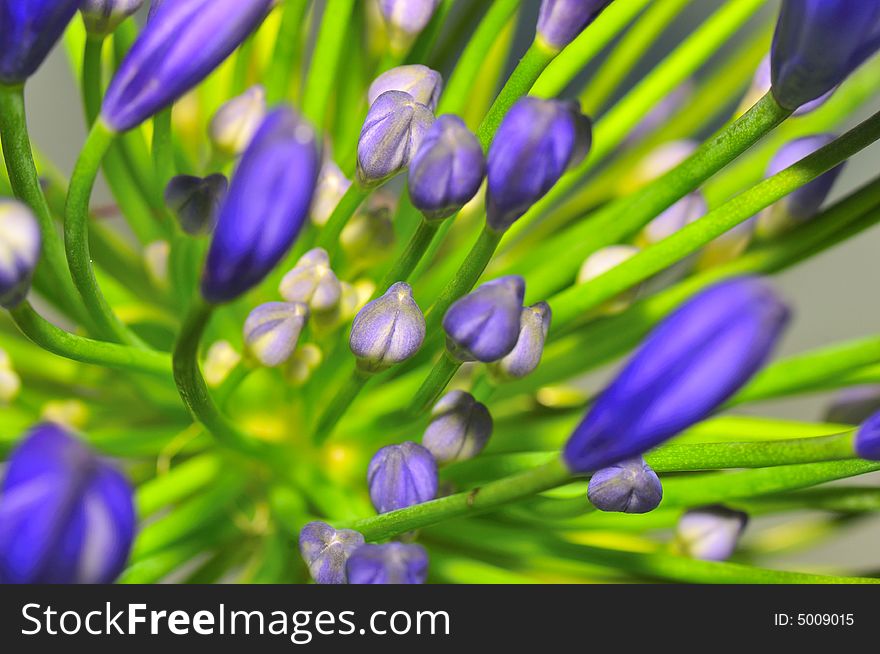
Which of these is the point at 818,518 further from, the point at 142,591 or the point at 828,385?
the point at 142,591

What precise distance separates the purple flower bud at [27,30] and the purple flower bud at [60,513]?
0.14 m

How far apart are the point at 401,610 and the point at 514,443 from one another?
0.57 feet

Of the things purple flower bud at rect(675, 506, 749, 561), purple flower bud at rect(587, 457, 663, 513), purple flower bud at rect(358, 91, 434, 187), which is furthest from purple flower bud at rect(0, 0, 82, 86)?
purple flower bud at rect(675, 506, 749, 561)

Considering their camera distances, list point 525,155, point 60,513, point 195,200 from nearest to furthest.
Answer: point 60,513 < point 525,155 < point 195,200

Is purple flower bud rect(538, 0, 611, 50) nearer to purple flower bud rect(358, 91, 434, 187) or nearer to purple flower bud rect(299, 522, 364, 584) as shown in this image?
purple flower bud rect(358, 91, 434, 187)

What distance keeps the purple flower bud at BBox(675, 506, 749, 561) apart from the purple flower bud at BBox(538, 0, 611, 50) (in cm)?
25

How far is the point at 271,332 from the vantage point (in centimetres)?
51

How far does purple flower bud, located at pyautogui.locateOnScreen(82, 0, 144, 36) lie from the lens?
18.4 inches

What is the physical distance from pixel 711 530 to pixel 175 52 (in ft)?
1.15

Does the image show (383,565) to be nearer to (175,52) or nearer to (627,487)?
(627,487)

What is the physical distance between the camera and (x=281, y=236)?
1.22 feet

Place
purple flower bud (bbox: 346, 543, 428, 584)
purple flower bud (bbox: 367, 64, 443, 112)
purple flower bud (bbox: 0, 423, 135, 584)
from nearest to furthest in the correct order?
purple flower bud (bbox: 0, 423, 135, 584) < purple flower bud (bbox: 346, 543, 428, 584) < purple flower bud (bbox: 367, 64, 443, 112)

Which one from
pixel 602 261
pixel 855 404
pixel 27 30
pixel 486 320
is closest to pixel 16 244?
pixel 27 30

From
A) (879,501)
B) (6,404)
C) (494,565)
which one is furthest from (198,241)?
(879,501)
